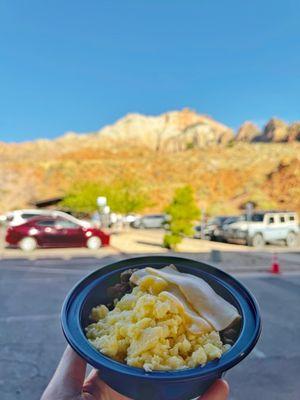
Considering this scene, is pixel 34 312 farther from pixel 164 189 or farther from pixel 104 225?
pixel 164 189

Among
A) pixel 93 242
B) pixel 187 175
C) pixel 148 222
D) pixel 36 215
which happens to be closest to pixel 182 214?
pixel 93 242

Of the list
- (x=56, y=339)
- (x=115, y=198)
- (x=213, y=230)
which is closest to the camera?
(x=56, y=339)

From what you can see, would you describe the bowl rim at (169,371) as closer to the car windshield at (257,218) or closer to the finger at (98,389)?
the finger at (98,389)

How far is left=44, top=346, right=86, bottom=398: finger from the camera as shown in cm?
140

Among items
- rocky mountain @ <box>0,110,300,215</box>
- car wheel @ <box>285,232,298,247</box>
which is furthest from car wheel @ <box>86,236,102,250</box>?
rocky mountain @ <box>0,110,300,215</box>

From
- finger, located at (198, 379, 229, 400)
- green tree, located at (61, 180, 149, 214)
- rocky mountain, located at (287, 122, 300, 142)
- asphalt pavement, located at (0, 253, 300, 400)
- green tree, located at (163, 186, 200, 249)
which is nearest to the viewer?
finger, located at (198, 379, 229, 400)

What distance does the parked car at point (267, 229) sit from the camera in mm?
17031

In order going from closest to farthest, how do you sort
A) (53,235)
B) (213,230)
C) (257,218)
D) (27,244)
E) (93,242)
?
1. (27,244)
2. (53,235)
3. (93,242)
4. (257,218)
5. (213,230)

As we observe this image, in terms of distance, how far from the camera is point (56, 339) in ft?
15.9

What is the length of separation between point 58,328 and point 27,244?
372 inches

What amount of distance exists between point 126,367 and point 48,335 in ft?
13.6

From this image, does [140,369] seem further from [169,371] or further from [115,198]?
[115,198]

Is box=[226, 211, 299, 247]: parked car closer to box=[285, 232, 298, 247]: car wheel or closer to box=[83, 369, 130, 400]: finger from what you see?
box=[285, 232, 298, 247]: car wheel

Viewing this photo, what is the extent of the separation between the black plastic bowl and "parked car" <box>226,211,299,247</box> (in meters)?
15.8
